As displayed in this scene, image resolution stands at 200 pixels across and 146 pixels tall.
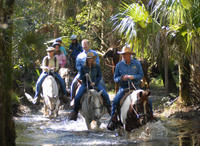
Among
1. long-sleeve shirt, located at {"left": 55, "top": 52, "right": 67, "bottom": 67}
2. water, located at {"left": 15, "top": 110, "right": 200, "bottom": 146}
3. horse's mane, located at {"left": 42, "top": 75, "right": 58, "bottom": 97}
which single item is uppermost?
long-sleeve shirt, located at {"left": 55, "top": 52, "right": 67, "bottom": 67}

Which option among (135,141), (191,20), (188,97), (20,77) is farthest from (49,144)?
(20,77)

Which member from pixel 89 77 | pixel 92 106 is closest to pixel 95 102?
pixel 92 106

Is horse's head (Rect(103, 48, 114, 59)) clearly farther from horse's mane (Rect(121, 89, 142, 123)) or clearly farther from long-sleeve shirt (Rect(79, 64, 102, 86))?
horse's mane (Rect(121, 89, 142, 123))

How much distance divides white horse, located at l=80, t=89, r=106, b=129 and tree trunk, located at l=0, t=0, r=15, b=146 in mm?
5026

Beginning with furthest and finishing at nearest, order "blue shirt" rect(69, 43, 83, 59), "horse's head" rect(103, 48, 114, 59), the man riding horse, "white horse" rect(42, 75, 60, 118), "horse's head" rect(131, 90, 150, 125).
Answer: "blue shirt" rect(69, 43, 83, 59) < "horse's head" rect(103, 48, 114, 59) < "white horse" rect(42, 75, 60, 118) < the man riding horse < "horse's head" rect(131, 90, 150, 125)

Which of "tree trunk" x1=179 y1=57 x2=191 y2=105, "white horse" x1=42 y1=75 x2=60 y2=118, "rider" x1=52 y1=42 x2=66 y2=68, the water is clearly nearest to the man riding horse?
the water

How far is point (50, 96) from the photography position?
14539 mm

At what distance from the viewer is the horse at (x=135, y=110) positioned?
10.1 meters

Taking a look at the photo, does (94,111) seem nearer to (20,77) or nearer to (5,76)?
(5,76)

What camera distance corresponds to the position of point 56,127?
13703 mm

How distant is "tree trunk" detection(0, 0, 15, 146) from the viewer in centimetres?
670

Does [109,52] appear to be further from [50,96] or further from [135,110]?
[135,110]

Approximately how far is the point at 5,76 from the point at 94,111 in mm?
5572

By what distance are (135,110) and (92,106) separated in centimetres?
226
